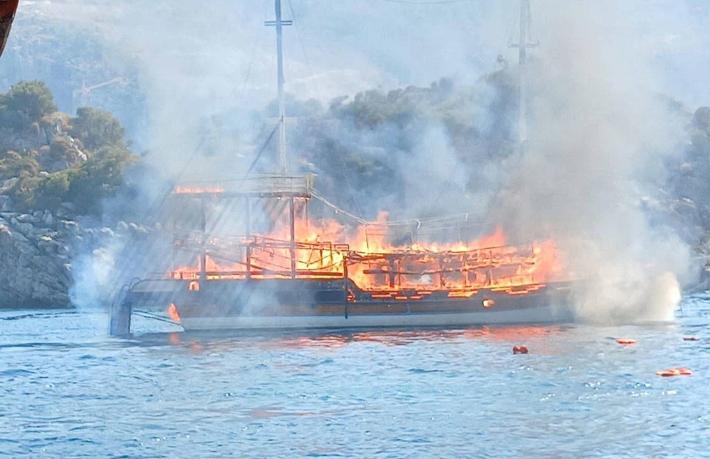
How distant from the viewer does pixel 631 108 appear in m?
137

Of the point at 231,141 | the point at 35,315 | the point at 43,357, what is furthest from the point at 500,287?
the point at 231,141

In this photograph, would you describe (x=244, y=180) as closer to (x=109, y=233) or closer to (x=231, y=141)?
(x=109, y=233)

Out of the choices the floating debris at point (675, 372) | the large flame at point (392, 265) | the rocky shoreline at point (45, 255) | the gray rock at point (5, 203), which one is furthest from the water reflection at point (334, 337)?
the gray rock at point (5, 203)

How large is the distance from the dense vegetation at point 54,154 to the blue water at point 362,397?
59.7 metres

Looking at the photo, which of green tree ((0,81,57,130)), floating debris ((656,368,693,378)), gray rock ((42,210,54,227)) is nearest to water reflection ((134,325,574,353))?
floating debris ((656,368,693,378))

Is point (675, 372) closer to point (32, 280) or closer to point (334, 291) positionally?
point (334, 291)

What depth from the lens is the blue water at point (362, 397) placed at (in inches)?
1330

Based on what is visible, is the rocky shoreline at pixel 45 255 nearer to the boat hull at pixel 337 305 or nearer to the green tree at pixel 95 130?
the green tree at pixel 95 130

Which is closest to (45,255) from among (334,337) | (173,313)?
(173,313)

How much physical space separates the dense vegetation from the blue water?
59714 millimetres

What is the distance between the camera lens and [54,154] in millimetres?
147875

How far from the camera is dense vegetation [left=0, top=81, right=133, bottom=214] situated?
415 feet

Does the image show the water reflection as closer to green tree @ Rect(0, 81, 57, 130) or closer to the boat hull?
the boat hull

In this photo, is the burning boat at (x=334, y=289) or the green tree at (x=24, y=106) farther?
the green tree at (x=24, y=106)
